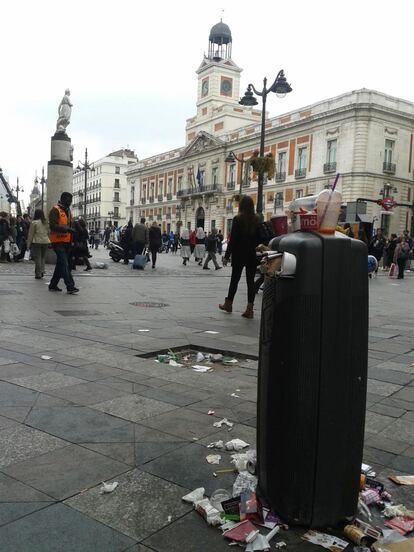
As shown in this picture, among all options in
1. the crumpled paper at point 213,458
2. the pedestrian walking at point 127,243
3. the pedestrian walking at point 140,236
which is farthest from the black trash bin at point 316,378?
the pedestrian walking at point 127,243

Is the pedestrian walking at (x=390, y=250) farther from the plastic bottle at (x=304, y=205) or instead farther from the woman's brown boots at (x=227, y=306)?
the plastic bottle at (x=304, y=205)

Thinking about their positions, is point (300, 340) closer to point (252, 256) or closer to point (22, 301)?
point (252, 256)

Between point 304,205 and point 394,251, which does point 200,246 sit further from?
point 304,205

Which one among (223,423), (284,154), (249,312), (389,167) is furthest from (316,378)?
(284,154)

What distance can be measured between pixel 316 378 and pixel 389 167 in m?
44.6

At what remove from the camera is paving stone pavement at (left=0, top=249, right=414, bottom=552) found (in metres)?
2.00

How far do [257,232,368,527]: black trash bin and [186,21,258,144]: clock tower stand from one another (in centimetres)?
6024

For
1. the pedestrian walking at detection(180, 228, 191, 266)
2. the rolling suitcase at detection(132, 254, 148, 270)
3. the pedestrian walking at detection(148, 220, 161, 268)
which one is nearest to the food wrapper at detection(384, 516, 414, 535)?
the rolling suitcase at detection(132, 254, 148, 270)

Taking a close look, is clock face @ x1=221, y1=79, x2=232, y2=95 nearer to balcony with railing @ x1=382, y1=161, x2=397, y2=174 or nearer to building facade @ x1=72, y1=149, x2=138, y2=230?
balcony with railing @ x1=382, y1=161, x2=397, y2=174

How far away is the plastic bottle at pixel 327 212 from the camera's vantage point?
2.12 meters

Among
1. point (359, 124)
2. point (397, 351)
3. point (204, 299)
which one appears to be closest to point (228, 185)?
point (359, 124)

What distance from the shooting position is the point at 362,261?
2.09 m

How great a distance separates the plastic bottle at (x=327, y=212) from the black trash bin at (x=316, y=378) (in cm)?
8

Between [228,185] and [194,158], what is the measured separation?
30.4 feet
